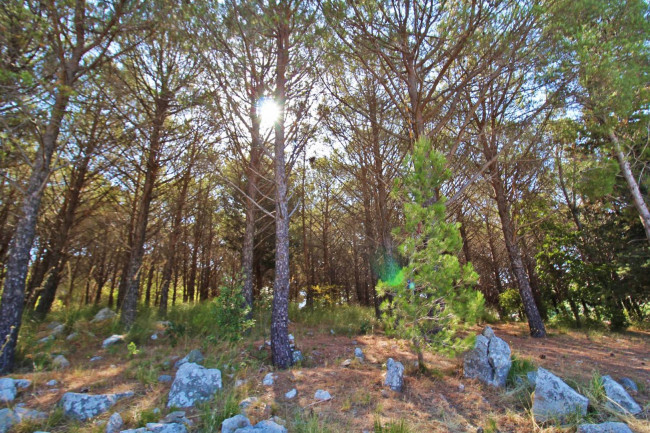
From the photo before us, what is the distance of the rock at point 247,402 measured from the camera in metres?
3.47

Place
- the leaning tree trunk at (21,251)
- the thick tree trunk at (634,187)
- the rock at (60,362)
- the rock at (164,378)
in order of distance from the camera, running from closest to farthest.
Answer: the rock at (164,378) < the leaning tree trunk at (21,251) < the rock at (60,362) < the thick tree trunk at (634,187)

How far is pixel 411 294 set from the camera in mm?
4059

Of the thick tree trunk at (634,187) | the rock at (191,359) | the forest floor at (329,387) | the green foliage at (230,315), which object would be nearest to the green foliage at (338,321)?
the forest floor at (329,387)

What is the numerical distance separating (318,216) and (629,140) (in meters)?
12.5

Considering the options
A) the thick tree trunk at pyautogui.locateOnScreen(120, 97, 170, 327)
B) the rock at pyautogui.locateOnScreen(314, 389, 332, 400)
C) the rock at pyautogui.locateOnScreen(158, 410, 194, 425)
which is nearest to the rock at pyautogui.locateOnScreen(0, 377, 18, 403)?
the rock at pyautogui.locateOnScreen(158, 410, 194, 425)

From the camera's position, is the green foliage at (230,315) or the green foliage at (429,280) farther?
the green foliage at (230,315)

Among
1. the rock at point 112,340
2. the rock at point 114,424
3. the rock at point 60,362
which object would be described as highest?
the rock at point 112,340

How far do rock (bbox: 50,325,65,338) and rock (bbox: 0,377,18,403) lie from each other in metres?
3.35

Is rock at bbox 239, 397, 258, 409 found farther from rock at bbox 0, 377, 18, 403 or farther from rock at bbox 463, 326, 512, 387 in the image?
rock at bbox 463, 326, 512, 387

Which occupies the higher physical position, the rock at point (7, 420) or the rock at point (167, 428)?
the rock at point (7, 420)

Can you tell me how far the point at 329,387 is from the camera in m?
4.14

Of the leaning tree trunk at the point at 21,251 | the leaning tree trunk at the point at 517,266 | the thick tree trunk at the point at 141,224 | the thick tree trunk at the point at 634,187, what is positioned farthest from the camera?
the leaning tree trunk at the point at 517,266

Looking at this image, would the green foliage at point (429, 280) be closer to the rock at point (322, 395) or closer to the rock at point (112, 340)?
the rock at point (322, 395)

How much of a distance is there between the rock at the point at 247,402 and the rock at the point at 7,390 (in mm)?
2847
